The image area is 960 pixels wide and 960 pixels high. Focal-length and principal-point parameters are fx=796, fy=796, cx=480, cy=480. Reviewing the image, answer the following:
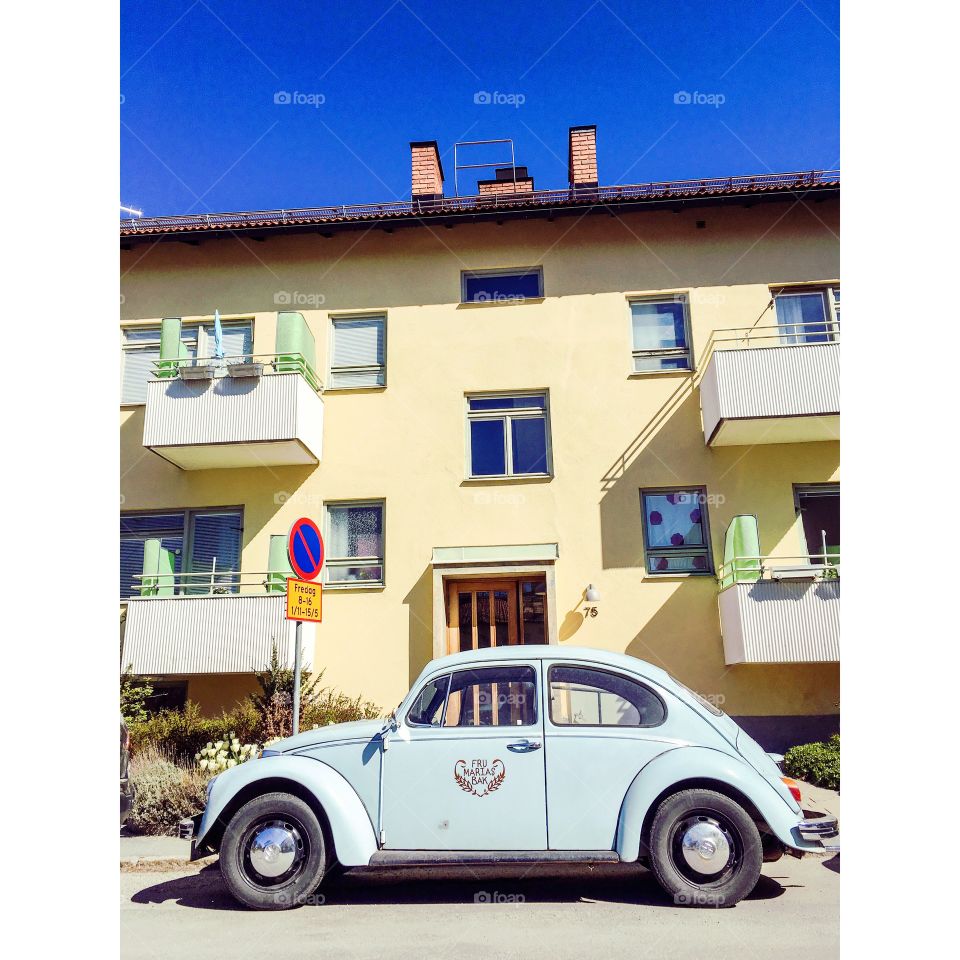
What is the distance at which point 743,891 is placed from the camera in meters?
5.27

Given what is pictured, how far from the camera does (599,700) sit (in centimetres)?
594

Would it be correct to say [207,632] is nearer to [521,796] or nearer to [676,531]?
[676,531]

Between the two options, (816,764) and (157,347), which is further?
(157,347)

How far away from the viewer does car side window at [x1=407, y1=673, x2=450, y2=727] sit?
5.84 metres

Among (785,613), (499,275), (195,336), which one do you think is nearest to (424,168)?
(499,275)

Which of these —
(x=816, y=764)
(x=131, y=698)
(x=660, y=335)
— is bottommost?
(x=816, y=764)

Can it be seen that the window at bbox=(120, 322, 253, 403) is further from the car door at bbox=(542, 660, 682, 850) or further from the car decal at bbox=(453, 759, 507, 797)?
the car decal at bbox=(453, 759, 507, 797)

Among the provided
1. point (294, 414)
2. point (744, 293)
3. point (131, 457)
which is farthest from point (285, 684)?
point (744, 293)

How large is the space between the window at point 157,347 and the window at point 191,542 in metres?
2.42

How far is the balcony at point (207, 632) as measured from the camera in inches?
470

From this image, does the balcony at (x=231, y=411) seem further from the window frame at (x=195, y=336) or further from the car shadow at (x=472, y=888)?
the car shadow at (x=472, y=888)

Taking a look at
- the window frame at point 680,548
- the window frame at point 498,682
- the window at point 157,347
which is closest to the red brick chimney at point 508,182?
the window at point 157,347

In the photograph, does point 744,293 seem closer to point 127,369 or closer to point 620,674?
point 620,674

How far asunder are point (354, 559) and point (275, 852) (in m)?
7.86
